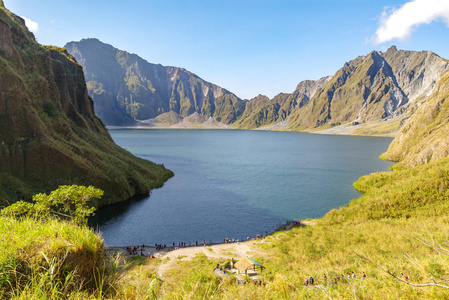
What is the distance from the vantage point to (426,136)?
4195 inches

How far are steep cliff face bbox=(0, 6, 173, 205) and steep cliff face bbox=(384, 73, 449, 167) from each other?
307 feet

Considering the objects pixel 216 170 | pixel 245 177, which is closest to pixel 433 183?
pixel 245 177

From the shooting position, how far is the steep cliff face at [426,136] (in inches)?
3354

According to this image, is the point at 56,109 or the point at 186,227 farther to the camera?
the point at 56,109

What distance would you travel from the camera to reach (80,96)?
339ft

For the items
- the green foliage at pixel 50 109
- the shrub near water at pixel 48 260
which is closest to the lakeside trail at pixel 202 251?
the shrub near water at pixel 48 260

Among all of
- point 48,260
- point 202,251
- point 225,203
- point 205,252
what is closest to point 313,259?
point 205,252

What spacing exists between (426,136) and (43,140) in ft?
453

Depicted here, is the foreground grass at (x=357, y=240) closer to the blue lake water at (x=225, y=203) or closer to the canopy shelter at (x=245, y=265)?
the canopy shelter at (x=245, y=265)

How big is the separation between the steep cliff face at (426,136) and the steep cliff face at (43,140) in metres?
93.5

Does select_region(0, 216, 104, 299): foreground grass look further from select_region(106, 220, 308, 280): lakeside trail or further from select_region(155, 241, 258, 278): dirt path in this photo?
select_region(155, 241, 258, 278): dirt path

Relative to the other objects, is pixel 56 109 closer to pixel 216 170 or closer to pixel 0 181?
pixel 0 181

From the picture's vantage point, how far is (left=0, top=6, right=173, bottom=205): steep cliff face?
58062mm

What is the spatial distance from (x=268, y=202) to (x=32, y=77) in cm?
Result: 7837
